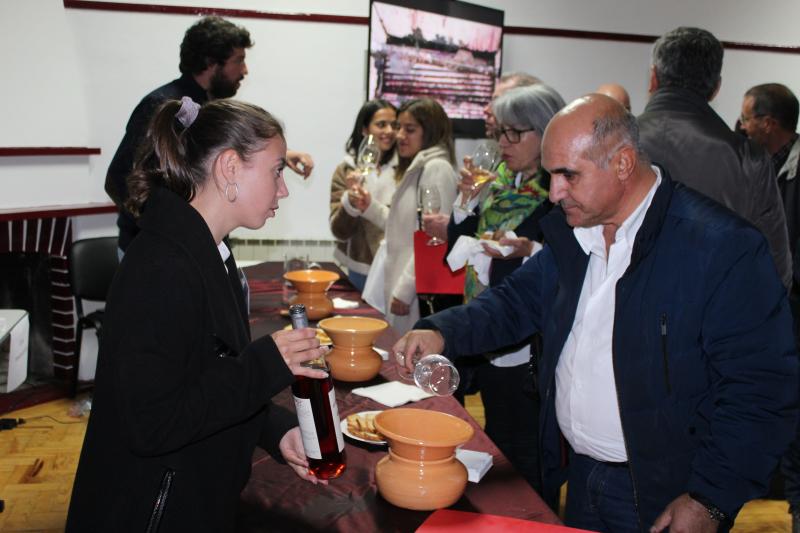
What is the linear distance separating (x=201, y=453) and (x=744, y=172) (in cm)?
200

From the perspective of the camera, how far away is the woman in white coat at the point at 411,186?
3.34 metres

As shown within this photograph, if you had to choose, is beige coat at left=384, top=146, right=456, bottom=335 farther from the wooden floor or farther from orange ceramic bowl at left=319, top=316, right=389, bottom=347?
orange ceramic bowl at left=319, top=316, right=389, bottom=347

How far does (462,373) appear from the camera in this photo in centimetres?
231

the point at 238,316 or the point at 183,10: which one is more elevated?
the point at 183,10

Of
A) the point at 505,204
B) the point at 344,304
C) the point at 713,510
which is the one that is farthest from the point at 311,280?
the point at 713,510

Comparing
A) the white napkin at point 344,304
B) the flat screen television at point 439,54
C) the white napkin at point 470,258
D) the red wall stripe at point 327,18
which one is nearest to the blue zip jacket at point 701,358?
the white napkin at point 470,258

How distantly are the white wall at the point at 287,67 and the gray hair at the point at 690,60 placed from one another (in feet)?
9.27

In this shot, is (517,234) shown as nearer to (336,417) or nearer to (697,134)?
(697,134)

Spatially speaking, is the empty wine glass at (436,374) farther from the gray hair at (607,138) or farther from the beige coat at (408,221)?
the beige coat at (408,221)

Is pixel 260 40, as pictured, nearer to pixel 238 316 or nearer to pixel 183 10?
pixel 183 10

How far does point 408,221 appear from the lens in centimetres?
342

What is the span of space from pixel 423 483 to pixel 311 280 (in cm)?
147

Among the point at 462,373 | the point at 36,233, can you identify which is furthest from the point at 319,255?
the point at 462,373

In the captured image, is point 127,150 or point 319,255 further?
point 319,255
